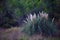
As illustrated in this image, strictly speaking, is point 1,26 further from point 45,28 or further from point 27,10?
point 45,28

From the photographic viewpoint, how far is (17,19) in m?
9.76

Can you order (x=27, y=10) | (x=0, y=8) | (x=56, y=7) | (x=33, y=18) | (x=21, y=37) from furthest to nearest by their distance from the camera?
(x=27, y=10) < (x=56, y=7) < (x=0, y=8) < (x=33, y=18) < (x=21, y=37)

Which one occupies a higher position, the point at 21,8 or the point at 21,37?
the point at 21,8

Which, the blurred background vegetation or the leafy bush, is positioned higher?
the blurred background vegetation

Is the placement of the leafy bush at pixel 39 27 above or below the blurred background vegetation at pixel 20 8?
below

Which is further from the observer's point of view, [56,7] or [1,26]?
[56,7]

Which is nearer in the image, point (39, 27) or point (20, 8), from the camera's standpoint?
point (39, 27)

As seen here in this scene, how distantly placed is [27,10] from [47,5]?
46.6 inches

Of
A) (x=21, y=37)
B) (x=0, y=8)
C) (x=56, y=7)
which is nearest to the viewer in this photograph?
(x=21, y=37)

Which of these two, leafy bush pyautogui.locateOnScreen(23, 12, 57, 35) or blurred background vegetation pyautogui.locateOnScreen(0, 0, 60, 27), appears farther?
blurred background vegetation pyautogui.locateOnScreen(0, 0, 60, 27)

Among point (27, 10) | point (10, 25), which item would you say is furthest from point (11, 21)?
point (27, 10)

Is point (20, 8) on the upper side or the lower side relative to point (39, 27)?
upper

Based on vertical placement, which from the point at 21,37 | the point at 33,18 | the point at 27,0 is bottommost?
the point at 21,37

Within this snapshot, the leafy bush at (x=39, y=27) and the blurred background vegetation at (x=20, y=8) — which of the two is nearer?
the leafy bush at (x=39, y=27)
